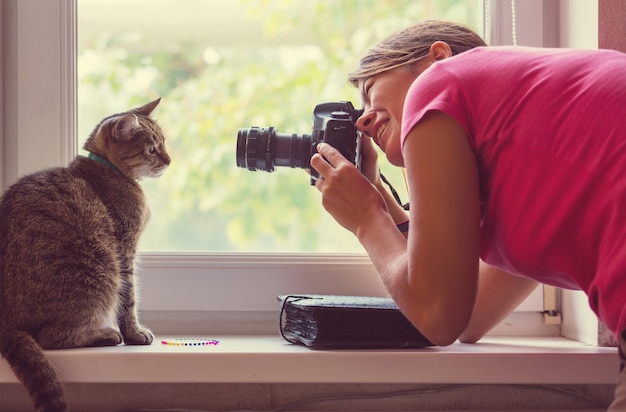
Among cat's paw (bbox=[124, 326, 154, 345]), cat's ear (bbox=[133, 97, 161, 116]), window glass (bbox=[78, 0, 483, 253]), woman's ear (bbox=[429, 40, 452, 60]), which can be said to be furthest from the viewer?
window glass (bbox=[78, 0, 483, 253])

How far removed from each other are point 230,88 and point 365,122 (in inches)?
19.0

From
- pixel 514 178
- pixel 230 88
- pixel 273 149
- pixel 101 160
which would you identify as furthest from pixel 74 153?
pixel 514 178

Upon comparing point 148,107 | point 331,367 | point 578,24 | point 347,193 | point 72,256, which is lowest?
point 331,367

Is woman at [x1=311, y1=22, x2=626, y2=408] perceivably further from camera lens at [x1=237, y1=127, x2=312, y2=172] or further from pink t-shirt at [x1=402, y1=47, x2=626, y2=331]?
camera lens at [x1=237, y1=127, x2=312, y2=172]

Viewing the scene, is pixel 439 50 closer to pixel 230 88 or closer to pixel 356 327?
pixel 356 327

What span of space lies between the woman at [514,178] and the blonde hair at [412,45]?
0.16m

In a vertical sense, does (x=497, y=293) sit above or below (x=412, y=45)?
below

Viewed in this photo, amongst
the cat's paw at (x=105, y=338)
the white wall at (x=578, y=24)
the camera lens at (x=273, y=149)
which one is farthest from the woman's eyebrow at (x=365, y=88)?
the cat's paw at (x=105, y=338)

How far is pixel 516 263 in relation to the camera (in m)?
0.86

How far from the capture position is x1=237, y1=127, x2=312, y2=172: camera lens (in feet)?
3.90

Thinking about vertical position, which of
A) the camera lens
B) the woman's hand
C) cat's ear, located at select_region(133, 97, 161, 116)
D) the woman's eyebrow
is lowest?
the woman's hand

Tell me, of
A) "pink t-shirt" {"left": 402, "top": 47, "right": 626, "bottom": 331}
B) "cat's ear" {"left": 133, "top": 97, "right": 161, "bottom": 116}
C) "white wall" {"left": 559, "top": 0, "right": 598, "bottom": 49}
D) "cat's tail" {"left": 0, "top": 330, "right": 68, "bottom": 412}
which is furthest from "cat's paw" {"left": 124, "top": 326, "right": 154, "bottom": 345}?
"white wall" {"left": 559, "top": 0, "right": 598, "bottom": 49}

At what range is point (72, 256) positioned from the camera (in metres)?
1.14

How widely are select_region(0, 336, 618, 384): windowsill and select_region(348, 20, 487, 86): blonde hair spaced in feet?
1.34
